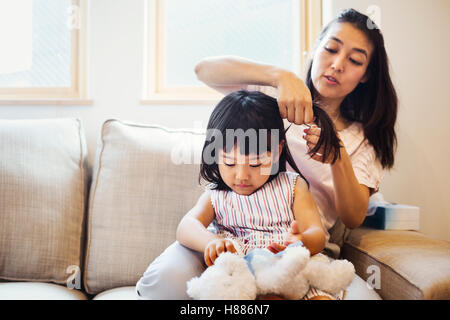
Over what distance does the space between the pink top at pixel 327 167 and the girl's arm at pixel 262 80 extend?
0.10 metres

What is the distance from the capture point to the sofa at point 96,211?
1.17 m

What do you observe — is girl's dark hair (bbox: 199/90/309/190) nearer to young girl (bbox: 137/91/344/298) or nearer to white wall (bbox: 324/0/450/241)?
young girl (bbox: 137/91/344/298)

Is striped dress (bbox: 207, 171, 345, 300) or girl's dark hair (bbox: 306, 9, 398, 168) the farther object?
girl's dark hair (bbox: 306, 9, 398, 168)

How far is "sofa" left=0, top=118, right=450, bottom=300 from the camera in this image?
46.1 inches

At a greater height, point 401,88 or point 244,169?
point 401,88

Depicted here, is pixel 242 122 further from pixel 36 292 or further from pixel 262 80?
pixel 36 292

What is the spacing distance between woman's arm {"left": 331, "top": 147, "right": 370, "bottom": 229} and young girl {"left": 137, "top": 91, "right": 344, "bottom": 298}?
8 centimetres

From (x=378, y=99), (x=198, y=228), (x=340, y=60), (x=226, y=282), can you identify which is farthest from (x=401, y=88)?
(x=226, y=282)

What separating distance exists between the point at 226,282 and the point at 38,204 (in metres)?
0.82

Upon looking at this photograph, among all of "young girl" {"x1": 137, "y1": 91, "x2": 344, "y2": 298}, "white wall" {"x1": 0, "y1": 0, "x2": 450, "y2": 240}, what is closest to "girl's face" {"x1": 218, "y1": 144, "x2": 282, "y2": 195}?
"young girl" {"x1": 137, "y1": 91, "x2": 344, "y2": 298}

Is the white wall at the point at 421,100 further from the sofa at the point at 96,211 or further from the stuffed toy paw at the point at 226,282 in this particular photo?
the stuffed toy paw at the point at 226,282

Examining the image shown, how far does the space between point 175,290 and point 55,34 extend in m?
1.46

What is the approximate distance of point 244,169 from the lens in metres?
0.87

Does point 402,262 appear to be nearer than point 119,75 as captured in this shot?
Yes
